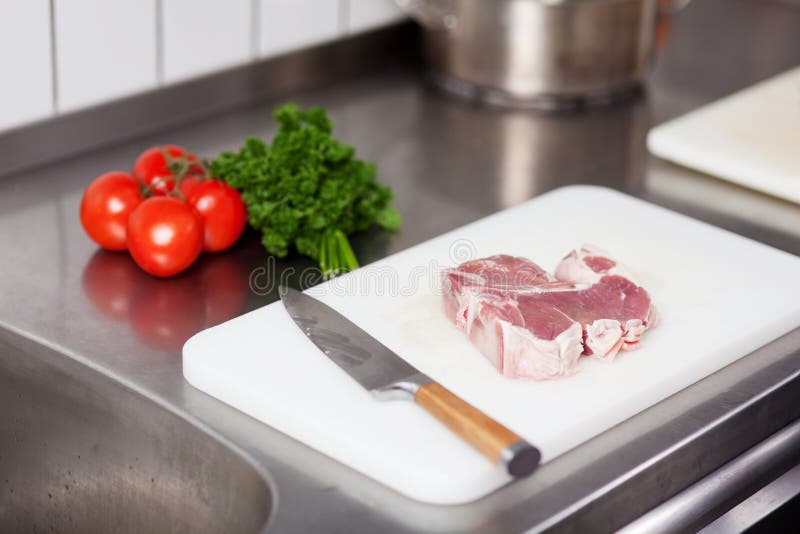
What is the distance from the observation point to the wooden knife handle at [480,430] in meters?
0.89

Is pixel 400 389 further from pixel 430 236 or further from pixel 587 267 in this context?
pixel 430 236

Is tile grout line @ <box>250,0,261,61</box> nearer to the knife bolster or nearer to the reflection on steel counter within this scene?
the reflection on steel counter

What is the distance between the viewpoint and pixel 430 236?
1387 mm

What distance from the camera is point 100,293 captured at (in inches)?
48.3

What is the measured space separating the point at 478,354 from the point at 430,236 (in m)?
0.34

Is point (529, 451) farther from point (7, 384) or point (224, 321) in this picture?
point (7, 384)

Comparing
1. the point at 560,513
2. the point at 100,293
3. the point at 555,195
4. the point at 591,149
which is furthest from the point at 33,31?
the point at 560,513

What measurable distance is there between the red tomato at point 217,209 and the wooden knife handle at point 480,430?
40 centimetres

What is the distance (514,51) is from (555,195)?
38 cm

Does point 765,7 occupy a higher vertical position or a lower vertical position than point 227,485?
higher

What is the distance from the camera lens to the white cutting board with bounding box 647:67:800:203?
148cm

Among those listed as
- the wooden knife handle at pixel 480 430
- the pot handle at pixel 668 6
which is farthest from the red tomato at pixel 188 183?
the pot handle at pixel 668 6

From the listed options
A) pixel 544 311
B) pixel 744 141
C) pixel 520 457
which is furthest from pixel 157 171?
pixel 744 141

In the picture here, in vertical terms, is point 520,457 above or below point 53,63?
below
